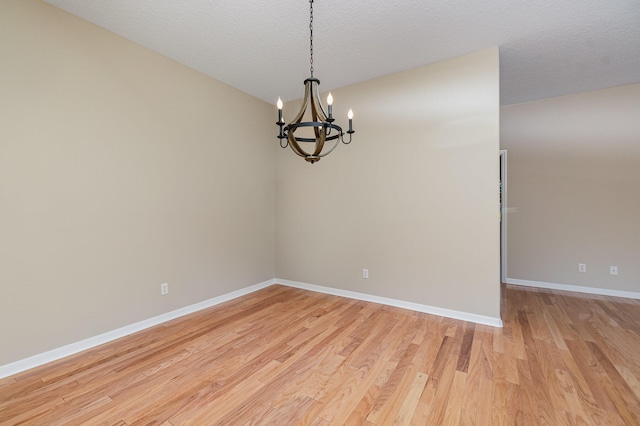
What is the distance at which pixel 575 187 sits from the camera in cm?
395

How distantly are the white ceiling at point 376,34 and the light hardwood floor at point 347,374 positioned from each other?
2773 millimetres

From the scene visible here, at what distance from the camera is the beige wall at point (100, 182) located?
2066 mm

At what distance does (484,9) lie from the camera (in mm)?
2246

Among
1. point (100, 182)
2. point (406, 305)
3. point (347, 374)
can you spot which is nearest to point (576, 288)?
point (406, 305)

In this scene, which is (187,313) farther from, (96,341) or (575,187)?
(575,187)

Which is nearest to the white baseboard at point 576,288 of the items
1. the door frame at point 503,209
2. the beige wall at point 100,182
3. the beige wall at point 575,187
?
the beige wall at point 575,187

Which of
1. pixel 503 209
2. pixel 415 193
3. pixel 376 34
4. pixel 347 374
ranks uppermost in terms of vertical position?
pixel 376 34

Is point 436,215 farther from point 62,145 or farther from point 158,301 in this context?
point 62,145

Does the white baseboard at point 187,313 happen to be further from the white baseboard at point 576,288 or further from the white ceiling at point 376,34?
the white ceiling at point 376,34

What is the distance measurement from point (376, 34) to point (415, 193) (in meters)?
1.70

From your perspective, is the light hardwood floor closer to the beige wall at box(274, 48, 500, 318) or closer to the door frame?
the beige wall at box(274, 48, 500, 318)

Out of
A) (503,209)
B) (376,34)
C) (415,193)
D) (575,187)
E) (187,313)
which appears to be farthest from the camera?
(503,209)

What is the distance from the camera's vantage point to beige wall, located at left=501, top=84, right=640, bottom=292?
3670 mm

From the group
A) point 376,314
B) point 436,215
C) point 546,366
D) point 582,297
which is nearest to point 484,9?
point 436,215
